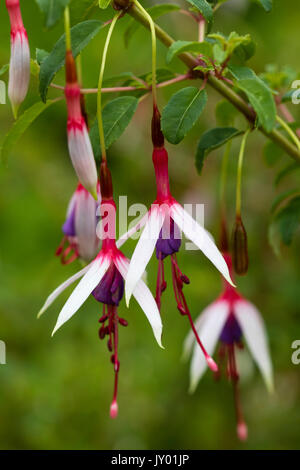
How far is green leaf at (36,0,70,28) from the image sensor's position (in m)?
0.71

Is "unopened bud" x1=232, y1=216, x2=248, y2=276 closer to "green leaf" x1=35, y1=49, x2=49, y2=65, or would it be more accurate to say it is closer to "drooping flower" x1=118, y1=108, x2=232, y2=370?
"drooping flower" x1=118, y1=108, x2=232, y2=370

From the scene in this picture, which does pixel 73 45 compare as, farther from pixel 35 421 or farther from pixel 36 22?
pixel 35 421

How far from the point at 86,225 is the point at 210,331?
33 centimetres

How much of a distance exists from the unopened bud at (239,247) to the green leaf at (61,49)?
0.39 m

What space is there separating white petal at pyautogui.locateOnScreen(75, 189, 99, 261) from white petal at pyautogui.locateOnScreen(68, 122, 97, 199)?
0.24 metres

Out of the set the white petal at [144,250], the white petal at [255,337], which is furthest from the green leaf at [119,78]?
the white petal at [255,337]

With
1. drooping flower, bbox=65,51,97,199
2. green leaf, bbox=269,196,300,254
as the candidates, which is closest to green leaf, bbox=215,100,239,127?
green leaf, bbox=269,196,300,254

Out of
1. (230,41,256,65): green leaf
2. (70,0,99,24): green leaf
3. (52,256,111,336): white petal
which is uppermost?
(70,0,99,24): green leaf

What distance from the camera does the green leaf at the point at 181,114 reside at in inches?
35.3

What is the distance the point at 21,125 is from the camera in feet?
3.35

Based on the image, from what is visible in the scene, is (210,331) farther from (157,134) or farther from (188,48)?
(188,48)

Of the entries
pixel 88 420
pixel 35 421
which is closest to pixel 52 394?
pixel 35 421

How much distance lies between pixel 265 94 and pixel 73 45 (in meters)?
0.28

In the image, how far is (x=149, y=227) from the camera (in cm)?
91
